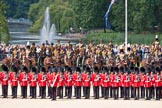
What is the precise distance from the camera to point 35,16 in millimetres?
127500

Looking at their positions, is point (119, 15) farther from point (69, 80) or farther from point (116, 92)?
point (69, 80)

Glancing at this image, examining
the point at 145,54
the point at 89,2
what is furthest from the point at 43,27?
the point at 145,54

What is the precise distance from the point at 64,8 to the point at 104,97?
222 feet

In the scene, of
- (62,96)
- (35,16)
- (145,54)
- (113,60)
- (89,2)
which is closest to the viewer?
(62,96)

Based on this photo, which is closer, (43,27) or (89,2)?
(89,2)

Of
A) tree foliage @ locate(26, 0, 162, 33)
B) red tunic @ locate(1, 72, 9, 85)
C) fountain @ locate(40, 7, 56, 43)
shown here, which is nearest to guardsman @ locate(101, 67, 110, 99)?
red tunic @ locate(1, 72, 9, 85)

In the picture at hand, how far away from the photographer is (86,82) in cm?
4469

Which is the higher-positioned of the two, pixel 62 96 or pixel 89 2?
pixel 89 2

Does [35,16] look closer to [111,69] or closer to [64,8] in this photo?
[64,8]

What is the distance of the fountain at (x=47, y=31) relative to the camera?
89.4 m

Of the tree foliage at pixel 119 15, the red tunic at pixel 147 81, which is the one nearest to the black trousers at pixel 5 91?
the red tunic at pixel 147 81

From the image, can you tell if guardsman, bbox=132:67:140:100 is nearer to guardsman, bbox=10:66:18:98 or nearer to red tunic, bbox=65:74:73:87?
red tunic, bbox=65:74:73:87

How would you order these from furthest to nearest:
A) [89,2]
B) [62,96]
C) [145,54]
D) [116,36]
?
[89,2]
[116,36]
[145,54]
[62,96]

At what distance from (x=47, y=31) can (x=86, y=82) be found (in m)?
56.6
